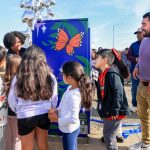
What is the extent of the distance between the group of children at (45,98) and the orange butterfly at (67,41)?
92 centimetres

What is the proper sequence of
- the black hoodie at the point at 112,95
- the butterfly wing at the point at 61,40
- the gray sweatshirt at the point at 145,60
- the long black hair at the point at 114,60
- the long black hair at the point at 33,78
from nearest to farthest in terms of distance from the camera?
the long black hair at the point at 33,78
the black hoodie at the point at 112,95
the long black hair at the point at 114,60
the gray sweatshirt at the point at 145,60
the butterfly wing at the point at 61,40

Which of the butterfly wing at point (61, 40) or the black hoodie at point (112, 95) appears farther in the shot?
the butterfly wing at point (61, 40)

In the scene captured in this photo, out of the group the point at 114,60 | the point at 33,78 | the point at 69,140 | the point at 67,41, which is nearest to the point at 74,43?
the point at 67,41

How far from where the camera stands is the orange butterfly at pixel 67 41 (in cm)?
427

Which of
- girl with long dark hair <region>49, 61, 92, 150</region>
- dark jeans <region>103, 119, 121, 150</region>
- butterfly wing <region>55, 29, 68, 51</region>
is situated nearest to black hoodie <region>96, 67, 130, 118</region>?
dark jeans <region>103, 119, 121, 150</region>

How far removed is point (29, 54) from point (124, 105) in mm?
1324

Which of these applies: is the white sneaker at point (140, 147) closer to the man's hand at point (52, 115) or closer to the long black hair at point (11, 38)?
the man's hand at point (52, 115)

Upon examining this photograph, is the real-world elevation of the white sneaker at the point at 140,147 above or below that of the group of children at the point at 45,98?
below

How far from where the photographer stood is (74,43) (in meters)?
4.30

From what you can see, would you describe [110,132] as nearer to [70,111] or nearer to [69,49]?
[70,111]

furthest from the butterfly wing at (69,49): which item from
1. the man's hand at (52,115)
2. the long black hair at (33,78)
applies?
the man's hand at (52,115)

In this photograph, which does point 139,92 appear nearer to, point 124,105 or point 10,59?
point 124,105

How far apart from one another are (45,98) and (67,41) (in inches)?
59.3

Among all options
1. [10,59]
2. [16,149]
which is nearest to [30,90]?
[10,59]
